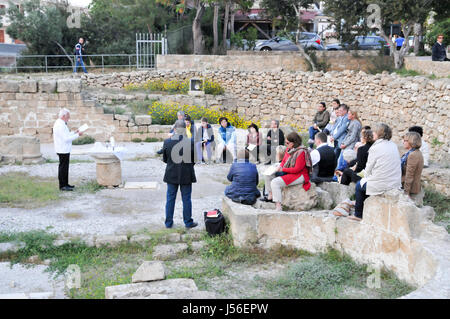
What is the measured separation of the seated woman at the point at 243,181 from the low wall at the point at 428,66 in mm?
10368

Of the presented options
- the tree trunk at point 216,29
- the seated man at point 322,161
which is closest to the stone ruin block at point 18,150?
the seated man at point 322,161

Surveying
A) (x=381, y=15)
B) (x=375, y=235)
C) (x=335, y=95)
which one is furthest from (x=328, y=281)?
(x=381, y=15)

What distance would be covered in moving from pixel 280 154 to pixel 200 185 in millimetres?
2459

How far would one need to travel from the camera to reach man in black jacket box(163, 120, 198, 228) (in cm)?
780

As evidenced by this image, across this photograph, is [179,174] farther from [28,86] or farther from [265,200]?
[28,86]

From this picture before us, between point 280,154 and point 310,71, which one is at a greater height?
point 310,71

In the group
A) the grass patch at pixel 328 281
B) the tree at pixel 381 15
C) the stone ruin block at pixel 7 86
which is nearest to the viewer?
the grass patch at pixel 328 281

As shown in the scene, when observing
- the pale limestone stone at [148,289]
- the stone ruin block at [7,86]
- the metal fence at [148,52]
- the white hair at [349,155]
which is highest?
the metal fence at [148,52]

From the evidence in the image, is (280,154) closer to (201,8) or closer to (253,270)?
(253,270)

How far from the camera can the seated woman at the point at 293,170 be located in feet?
24.7

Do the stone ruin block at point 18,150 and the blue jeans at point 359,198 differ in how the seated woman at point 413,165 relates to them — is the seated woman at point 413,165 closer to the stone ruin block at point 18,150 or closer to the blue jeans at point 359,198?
the blue jeans at point 359,198

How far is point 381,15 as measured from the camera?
18.2m

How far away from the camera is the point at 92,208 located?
29.2 feet
